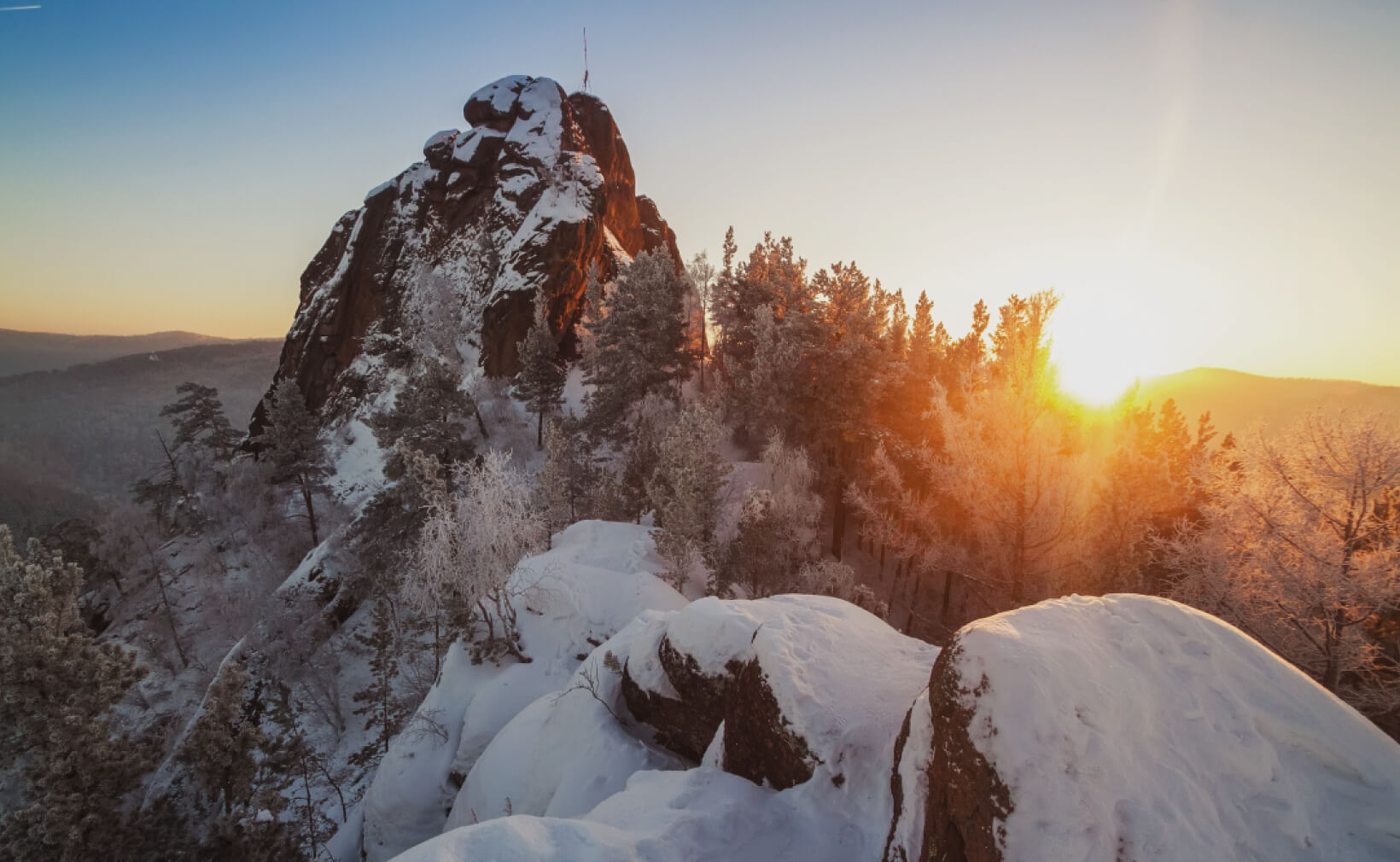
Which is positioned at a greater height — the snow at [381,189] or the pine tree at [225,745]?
the snow at [381,189]

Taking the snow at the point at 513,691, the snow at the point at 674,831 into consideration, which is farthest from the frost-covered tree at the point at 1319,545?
the snow at the point at 513,691

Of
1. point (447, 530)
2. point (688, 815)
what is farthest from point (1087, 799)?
point (447, 530)

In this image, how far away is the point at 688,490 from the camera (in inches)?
762

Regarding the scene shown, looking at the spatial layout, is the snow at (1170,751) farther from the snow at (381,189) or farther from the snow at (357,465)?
the snow at (381,189)

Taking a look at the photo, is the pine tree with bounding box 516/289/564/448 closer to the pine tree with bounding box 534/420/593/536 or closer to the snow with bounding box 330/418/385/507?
the pine tree with bounding box 534/420/593/536

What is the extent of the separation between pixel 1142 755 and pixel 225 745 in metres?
21.1

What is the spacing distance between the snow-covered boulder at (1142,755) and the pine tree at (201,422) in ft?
171

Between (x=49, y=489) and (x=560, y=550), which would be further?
(x=49, y=489)

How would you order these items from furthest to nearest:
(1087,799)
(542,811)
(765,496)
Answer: (765,496)
(542,811)
(1087,799)

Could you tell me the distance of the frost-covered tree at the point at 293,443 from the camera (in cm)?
3238

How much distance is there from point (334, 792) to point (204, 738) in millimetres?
10140

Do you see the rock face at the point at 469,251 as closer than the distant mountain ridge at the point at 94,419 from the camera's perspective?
Yes

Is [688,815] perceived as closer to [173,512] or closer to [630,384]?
[630,384]

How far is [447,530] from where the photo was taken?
16531 mm
